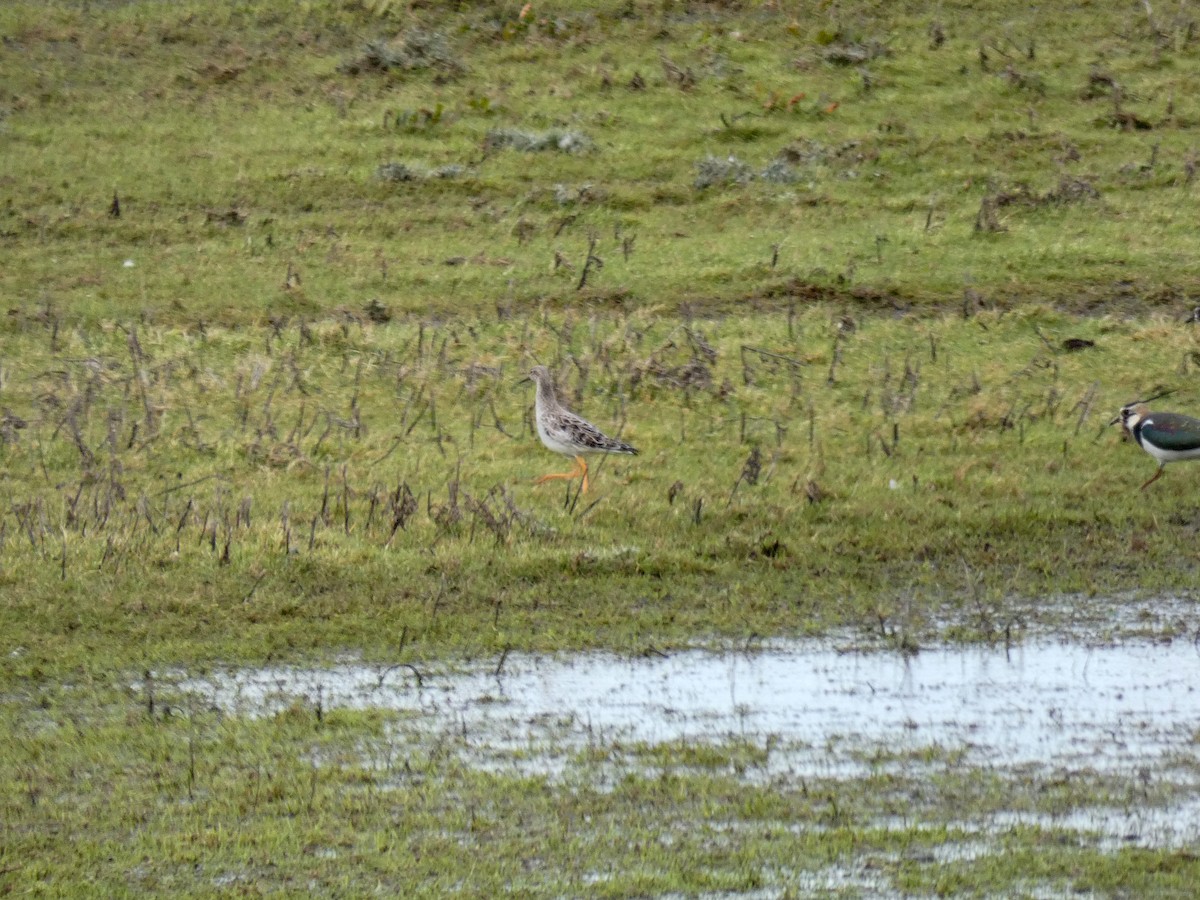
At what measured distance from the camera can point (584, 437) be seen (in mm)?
12773

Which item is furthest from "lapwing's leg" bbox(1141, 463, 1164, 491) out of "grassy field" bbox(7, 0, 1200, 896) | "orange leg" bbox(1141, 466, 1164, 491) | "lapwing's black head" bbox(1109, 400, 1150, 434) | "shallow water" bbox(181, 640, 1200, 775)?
"shallow water" bbox(181, 640, 1200, 775)

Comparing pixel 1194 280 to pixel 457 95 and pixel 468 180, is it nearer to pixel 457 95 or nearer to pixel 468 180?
pixel 468 180

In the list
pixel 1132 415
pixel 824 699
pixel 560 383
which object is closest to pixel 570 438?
pixel 560 383

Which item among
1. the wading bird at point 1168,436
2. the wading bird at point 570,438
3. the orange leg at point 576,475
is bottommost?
the orange leg at point 576,475

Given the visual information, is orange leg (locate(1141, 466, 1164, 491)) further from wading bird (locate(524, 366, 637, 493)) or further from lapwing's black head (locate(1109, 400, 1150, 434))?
wading bird (locate(524, 366, 637, 493))

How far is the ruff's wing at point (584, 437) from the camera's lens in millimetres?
12750

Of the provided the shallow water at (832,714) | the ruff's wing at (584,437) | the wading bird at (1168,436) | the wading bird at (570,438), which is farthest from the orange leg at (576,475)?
the wading bird at (1168,436)

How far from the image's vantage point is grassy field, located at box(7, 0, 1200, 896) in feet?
24.8

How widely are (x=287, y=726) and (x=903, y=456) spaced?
6.13m

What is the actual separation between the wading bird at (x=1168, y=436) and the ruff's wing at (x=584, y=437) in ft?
11.4

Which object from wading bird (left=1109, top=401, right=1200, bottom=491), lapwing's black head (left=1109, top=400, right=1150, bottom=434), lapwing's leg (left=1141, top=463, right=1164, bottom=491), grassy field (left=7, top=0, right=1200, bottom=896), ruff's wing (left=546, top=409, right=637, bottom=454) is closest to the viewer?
grassy field (left=7, top=0, right=1200, bottom=896)

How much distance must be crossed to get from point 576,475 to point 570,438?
0.96ft

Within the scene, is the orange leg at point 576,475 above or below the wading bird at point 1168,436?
below

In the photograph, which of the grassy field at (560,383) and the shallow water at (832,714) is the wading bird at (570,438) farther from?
the shallow water at (832,714)
